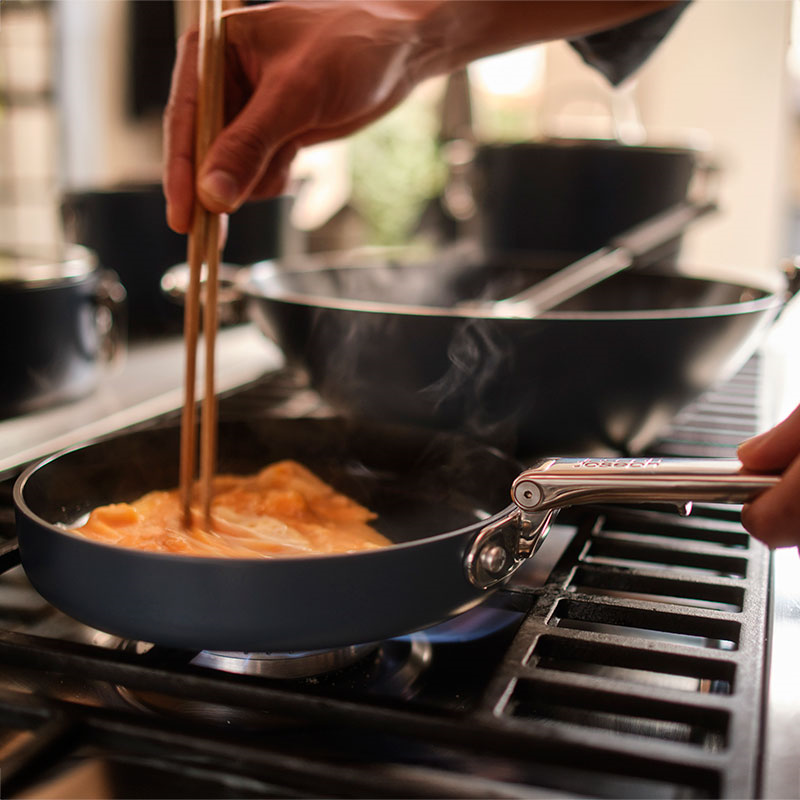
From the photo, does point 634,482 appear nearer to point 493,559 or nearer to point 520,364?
point 493,559

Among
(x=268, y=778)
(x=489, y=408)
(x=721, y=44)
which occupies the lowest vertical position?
(x=268, y=778)

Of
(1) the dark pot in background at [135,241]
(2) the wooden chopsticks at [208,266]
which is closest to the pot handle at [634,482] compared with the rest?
(2) the wooden chopsticks at [208,266]

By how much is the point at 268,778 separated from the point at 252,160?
457 millimetres

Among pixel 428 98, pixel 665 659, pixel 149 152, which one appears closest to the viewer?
pixel 665 659

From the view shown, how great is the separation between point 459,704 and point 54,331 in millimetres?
671

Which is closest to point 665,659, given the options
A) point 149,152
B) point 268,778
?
point 268,778

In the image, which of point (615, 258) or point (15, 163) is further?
point (15, 163)

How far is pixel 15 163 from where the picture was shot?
4285 millimetres

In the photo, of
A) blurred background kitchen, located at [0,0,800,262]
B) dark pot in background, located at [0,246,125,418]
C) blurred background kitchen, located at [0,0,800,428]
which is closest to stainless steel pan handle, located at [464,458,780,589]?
dark pot in background, located at [0,246,125,418]

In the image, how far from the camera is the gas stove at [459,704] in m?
0.48

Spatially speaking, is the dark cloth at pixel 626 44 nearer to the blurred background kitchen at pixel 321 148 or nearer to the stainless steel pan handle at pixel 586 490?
the stainless steel pan handle at pixel 586 490

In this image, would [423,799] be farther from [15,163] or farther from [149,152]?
[149,152]

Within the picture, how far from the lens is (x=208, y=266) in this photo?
2.40ft

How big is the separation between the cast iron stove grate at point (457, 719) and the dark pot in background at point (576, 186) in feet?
3.54
